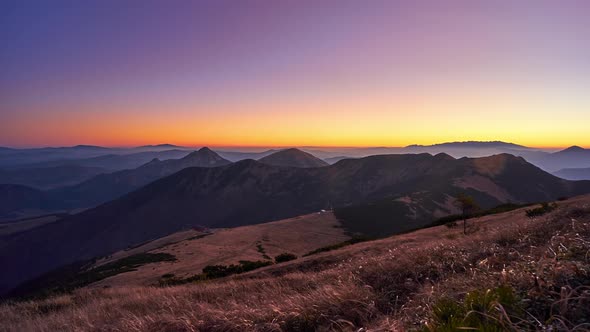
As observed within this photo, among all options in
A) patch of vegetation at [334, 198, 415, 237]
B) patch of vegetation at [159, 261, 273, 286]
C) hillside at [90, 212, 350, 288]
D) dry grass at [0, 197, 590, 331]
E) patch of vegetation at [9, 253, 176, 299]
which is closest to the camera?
dry grass at [0, 197, 590, 331]

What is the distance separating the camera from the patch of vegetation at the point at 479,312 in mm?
2951

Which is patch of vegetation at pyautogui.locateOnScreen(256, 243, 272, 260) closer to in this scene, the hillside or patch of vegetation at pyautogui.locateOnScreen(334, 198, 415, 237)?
the hillside

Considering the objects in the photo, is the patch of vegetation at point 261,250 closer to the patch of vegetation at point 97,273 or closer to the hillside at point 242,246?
the hillside at point 242,246

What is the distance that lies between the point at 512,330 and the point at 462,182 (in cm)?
15311

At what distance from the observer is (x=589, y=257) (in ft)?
14.9

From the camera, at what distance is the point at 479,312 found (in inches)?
118

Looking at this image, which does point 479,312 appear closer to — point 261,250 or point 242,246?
point 261,250

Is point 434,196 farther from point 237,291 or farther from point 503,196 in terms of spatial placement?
point 237,291

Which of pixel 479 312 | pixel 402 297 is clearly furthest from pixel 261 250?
pixel 479 312

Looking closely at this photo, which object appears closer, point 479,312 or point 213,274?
point 479,312

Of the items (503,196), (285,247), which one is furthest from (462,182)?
(285,247)

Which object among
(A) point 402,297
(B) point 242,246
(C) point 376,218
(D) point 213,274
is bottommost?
(C) point 376,218

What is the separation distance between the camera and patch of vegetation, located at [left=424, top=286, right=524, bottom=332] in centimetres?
295

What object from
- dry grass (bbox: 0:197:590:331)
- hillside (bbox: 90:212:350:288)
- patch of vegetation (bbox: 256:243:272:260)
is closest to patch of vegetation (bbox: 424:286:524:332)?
dry grass (bbox: 0:197:590:331)
